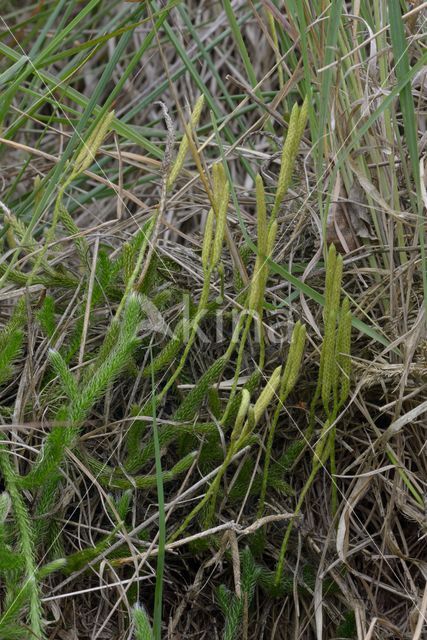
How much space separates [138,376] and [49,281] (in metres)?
0.25

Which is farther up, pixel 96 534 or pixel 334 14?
pixel 334 14

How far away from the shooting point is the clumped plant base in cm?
123

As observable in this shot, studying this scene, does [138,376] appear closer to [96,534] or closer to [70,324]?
[70,324]

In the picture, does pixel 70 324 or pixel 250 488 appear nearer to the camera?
pixel 250 488

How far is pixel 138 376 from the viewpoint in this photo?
142cm

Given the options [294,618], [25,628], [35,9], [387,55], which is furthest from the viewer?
[35,9]

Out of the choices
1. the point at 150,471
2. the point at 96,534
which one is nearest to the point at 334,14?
the point at 150,471

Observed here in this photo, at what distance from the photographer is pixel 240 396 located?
1315 mm

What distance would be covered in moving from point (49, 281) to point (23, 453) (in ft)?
1.06

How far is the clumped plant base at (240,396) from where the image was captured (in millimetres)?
1230

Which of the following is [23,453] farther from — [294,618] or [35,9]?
[35,9]

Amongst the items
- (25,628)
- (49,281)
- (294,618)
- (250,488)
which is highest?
(49,281)

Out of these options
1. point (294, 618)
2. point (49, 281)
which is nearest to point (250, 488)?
point (294, 618)

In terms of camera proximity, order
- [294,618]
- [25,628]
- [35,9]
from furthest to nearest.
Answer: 1. [35,9]
2. [294,618]
3. [25,628]
